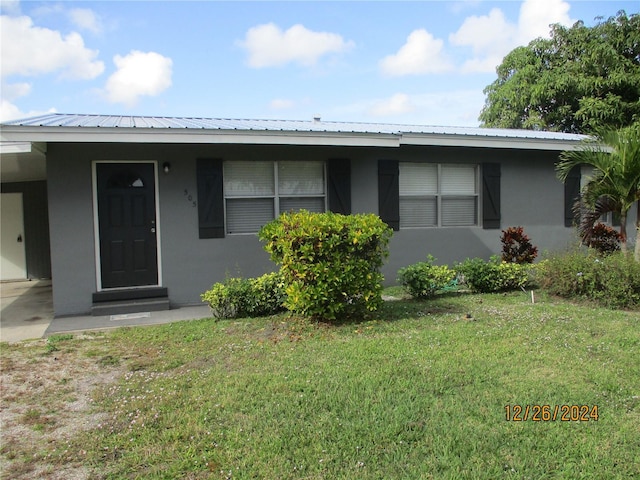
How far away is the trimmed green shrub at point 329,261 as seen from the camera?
18.6ft

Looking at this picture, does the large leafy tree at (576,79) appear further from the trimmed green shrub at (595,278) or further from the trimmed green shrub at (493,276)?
the trimmed green shrub at (595,278)

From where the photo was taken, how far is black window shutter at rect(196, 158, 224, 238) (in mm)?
7668

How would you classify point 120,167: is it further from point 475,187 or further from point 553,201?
point 553,201

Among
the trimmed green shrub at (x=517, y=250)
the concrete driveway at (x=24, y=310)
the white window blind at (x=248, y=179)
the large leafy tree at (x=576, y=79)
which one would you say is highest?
the large leafy tree at (x=576, y=79)

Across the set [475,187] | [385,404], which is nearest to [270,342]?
[385,404]

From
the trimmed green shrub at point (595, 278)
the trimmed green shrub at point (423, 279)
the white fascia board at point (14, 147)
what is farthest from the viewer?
the trimmed green shrub at point (423, 279)

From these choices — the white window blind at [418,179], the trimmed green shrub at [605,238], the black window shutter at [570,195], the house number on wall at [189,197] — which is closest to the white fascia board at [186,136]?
the house number on wall at [189,197]

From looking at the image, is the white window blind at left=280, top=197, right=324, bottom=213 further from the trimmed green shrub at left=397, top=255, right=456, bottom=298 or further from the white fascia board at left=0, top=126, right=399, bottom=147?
the trimmed green shrub at left=397, top=255, right=456, bottom=298

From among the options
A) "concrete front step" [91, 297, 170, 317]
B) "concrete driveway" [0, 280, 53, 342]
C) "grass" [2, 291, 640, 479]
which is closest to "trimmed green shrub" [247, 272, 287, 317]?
"grass" [2, 291, 640, 479]

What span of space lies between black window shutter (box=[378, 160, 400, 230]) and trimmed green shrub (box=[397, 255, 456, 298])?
1560mm

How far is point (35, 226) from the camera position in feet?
39.0

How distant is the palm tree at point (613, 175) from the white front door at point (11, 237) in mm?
12338

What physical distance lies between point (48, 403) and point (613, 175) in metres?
8.07
